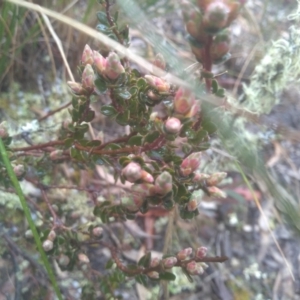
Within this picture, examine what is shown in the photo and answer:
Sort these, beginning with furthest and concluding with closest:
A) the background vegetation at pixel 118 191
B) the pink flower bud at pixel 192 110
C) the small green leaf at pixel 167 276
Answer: the background vegetation at pixel 118 191, the small green leaf at pixel 167 276, the pink flower bud at pixel 192 110

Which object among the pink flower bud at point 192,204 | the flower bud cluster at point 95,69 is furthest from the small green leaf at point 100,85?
the pink flower bud at point 192,204

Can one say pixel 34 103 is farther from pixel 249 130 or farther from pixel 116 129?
pixel 249 130

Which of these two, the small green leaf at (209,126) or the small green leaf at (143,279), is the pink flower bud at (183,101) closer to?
the small green leaf at (209,126)

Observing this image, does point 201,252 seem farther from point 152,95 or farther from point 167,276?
point 152,95

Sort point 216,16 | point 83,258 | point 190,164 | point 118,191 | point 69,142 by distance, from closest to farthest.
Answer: point 216,16, point 190,164, point 69,142, point 83,258, point 118,191

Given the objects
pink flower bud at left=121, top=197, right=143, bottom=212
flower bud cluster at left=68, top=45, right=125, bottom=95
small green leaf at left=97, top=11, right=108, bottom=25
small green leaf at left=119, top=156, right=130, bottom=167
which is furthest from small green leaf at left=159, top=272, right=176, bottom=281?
small green leaf at left=97, top=11, right=108, bottom=25

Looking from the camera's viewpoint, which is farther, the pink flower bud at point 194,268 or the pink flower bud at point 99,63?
the pink flower bud at point 194,268

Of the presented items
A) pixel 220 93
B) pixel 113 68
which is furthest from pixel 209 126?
pixel 113 68

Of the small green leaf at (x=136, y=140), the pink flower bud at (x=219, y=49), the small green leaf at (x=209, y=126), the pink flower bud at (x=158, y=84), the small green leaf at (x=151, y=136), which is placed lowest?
the small green leaf at (x=136, y=140)
